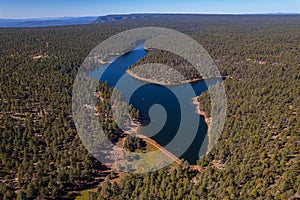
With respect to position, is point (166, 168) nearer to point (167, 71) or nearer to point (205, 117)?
point (205, 117)

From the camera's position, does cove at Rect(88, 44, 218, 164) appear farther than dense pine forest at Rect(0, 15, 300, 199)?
Yes

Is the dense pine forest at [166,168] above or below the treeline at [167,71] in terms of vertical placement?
below

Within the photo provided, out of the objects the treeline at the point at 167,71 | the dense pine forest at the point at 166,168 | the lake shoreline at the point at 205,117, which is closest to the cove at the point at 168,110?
the lake shoreline at the point at 205,117

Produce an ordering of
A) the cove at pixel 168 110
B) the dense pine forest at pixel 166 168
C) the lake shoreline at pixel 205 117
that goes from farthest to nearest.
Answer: the lake shoreline at pixel 205 117 < the cove at pixel 168 110 < the dense pine forest at pixel 166 168

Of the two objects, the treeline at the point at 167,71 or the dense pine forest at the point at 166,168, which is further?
the treeline at the point at 167,71

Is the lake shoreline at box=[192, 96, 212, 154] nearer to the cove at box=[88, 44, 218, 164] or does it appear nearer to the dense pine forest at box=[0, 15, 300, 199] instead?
the cove at box=[88, 44, 218, 164]

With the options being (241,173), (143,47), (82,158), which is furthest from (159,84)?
(143,47)

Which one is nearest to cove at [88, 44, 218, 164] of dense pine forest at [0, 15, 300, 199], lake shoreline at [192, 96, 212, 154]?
lake shoreline at [192, 96, 212, 154]

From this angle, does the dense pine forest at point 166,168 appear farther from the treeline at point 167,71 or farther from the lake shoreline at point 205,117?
the treeline at point 167,71

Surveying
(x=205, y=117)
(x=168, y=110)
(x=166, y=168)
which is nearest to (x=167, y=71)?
(x=168, y=110)

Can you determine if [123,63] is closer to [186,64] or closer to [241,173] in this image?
[186,64]
